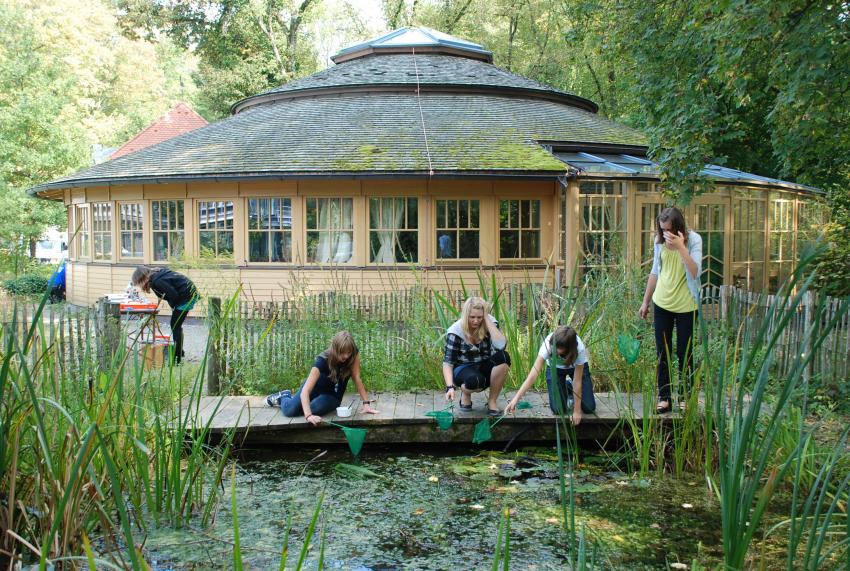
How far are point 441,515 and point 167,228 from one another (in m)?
14.2

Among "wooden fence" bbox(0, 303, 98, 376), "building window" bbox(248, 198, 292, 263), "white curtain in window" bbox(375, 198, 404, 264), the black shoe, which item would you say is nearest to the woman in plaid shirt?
the black shoe

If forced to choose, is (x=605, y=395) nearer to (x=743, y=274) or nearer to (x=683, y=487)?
(x=683, y=487)

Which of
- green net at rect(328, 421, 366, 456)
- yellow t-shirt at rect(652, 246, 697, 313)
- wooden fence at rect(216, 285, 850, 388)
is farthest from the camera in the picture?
wooden fence at rect(216, 285, 850, 388)

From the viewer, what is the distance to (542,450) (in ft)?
22.0

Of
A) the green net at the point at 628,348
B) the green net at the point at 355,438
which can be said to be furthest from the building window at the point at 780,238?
the green net at the point at 355,438

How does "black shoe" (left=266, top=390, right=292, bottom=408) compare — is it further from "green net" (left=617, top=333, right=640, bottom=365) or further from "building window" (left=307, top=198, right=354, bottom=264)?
"building window" (left=307, top=198, right=354, bottom=264)

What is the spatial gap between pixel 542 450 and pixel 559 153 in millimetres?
11807

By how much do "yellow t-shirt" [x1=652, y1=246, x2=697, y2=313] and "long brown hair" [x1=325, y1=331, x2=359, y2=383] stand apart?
2546 mm

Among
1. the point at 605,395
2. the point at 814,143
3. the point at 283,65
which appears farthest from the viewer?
the point at 283,65

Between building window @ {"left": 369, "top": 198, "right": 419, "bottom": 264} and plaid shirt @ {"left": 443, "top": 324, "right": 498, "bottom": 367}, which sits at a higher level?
building window @ {"left": 369, "top": 198, "right": 419, "bottom": 264}

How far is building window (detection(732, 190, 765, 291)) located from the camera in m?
17.4

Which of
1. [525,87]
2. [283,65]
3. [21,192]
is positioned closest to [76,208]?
[21,192]

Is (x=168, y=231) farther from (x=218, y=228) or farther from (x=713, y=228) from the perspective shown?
(x=713, y=228)

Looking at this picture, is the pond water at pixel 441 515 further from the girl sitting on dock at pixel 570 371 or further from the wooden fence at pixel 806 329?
the wooden fence at pixel 806 329
